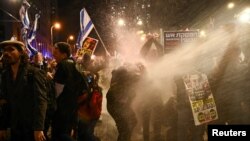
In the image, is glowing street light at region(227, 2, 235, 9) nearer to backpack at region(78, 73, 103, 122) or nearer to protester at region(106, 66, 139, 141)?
protester at region(106, 66, 139, 141)

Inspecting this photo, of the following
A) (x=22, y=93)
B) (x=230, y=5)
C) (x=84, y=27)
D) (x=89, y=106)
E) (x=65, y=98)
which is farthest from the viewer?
(x=230, y=5)

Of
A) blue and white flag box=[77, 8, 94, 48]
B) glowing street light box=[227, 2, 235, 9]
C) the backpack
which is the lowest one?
the backpack

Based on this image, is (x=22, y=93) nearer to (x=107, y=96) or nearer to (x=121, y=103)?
(x=107, y=96)

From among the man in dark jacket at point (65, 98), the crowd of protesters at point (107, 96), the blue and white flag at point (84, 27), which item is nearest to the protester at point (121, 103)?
→ the crowd of protesters at point (107, 96)

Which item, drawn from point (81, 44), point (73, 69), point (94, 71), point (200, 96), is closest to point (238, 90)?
point (200, 96)

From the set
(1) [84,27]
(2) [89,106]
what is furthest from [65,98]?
(1) [84,27]

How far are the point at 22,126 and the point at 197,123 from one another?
141 inches

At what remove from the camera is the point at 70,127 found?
586cm

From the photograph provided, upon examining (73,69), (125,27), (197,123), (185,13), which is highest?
(125,27)

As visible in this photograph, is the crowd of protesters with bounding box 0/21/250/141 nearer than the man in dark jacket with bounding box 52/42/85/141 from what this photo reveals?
Yes

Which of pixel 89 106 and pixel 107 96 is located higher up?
pixel 107 96

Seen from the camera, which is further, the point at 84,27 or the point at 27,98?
the point at 84,27

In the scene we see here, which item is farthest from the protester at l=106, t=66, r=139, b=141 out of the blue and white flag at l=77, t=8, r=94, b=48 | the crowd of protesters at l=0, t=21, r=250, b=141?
the blue and white flag at l=77, t=8, r=94, b=48

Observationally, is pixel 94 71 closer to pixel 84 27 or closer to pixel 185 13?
pixel 84 27
